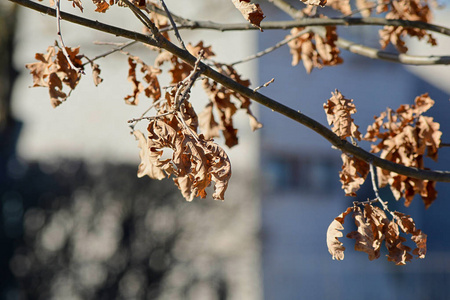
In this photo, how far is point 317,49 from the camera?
11.8 ft

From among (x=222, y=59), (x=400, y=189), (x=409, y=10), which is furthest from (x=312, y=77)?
(x=400, y=189)

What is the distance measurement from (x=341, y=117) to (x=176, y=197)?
19.0 ft

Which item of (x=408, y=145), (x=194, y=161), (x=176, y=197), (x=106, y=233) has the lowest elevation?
(x=194, y=161)

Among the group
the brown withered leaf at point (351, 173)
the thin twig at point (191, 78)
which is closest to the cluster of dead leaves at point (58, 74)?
the thin twig at point (191, 78)

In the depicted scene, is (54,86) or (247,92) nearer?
(247,92)

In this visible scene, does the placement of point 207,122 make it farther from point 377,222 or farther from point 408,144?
point 377,222

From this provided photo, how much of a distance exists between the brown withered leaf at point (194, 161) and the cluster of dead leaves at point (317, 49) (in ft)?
5.50

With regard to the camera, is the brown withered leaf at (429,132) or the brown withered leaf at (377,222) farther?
the brown withered leaf at (429,132)

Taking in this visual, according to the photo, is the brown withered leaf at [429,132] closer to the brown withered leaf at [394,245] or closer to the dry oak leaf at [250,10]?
the brown withered leaf at [394,245]

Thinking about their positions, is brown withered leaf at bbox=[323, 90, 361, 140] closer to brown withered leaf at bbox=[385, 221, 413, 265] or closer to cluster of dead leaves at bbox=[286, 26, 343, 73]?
brown withered leaf at bbox=[385, 221, 413, 265]

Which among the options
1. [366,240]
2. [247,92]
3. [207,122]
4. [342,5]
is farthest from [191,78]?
[342,5]

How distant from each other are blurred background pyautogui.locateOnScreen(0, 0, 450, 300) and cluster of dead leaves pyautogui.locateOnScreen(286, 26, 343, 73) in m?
4.57

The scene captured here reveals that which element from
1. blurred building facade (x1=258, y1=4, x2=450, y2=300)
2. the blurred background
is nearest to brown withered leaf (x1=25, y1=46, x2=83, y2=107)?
the blurred background

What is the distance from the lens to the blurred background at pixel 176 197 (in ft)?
25.4
